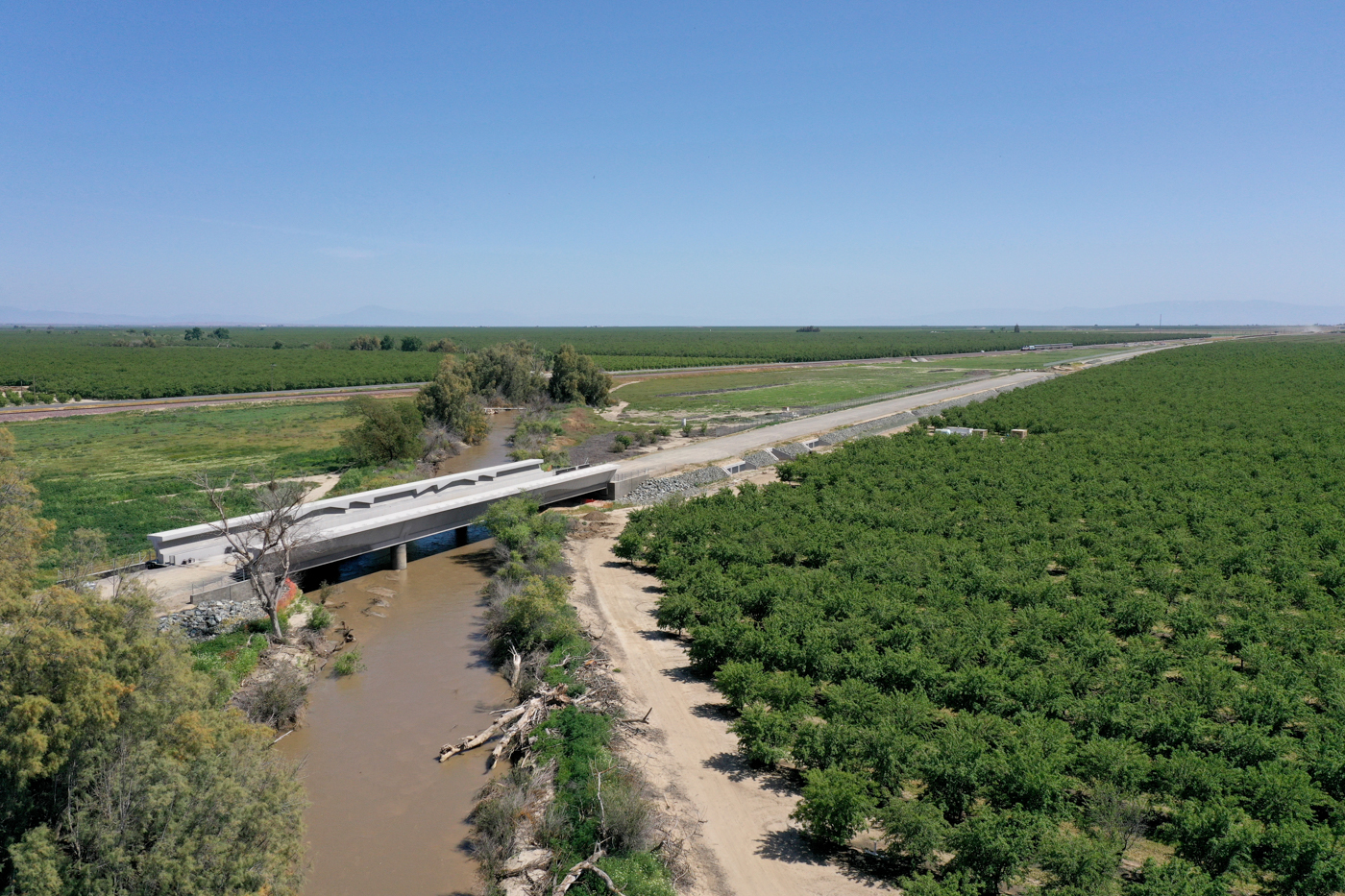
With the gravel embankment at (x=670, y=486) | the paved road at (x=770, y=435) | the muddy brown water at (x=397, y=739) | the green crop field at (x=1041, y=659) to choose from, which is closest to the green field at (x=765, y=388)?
the paved road at (x=770, y=435)

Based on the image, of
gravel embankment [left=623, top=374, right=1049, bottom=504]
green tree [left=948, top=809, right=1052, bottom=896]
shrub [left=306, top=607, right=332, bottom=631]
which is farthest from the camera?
gravel embankment [left=623, top=374, right=1049, bottom=504]

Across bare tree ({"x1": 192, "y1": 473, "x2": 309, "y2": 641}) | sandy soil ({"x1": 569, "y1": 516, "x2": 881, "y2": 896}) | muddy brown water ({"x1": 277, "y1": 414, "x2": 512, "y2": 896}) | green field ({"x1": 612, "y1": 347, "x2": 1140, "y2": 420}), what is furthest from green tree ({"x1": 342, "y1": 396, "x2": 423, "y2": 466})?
green field ({"x1": 612, "y1": 347, "x2": 1140, "y2": 420})

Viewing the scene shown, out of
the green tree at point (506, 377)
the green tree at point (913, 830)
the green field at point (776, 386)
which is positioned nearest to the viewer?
the green tree at point (913, 830)

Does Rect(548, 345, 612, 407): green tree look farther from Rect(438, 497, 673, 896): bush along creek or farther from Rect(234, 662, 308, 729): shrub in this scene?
Rect(234, 662, 308, 729): shrub

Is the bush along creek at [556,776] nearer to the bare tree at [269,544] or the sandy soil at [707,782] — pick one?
the sandy soil at [707,782]

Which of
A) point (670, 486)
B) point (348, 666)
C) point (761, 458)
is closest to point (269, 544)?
point (348, 666)
